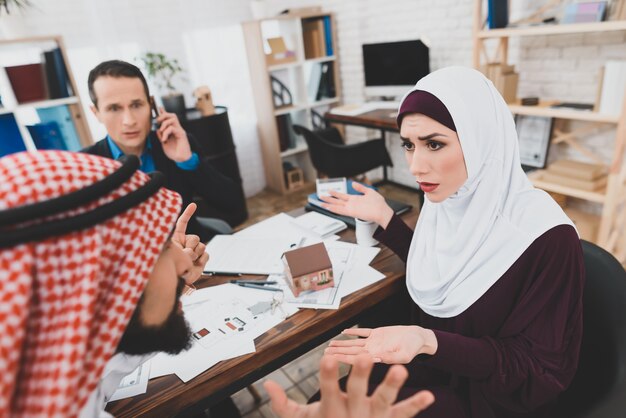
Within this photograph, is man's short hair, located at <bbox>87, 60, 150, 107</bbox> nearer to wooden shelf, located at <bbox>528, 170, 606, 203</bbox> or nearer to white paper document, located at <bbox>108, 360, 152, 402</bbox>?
white paper document, located at <bbox>108, 360, 152, 402</bbox>

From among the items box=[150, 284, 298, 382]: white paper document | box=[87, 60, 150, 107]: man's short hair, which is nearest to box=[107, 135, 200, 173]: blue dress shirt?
box=[87, 60, 150, 107]: man's short hair

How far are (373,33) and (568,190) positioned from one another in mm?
2433

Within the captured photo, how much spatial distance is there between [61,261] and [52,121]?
315 cm

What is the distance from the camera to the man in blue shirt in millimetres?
1710

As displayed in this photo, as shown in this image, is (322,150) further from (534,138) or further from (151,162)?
(151,162)

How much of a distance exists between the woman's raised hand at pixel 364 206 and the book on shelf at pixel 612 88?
64.0 inches

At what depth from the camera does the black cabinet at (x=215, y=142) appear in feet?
11.1

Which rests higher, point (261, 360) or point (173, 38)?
point (173, 38)

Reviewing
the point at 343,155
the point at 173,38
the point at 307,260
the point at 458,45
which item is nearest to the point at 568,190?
the point at 458,45

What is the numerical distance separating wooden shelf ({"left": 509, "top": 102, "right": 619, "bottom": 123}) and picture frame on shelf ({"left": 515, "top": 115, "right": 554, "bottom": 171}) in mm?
158

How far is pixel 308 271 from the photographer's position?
1162 millimetres

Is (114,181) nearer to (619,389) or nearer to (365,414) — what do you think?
(365,414)

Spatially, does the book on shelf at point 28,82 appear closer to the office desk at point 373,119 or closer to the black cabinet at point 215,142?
the black cabinet at point 215,142

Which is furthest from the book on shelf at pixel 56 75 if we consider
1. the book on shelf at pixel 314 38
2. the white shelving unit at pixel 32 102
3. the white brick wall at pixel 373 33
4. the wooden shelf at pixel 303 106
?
the book on shelf at pixel 314 38
